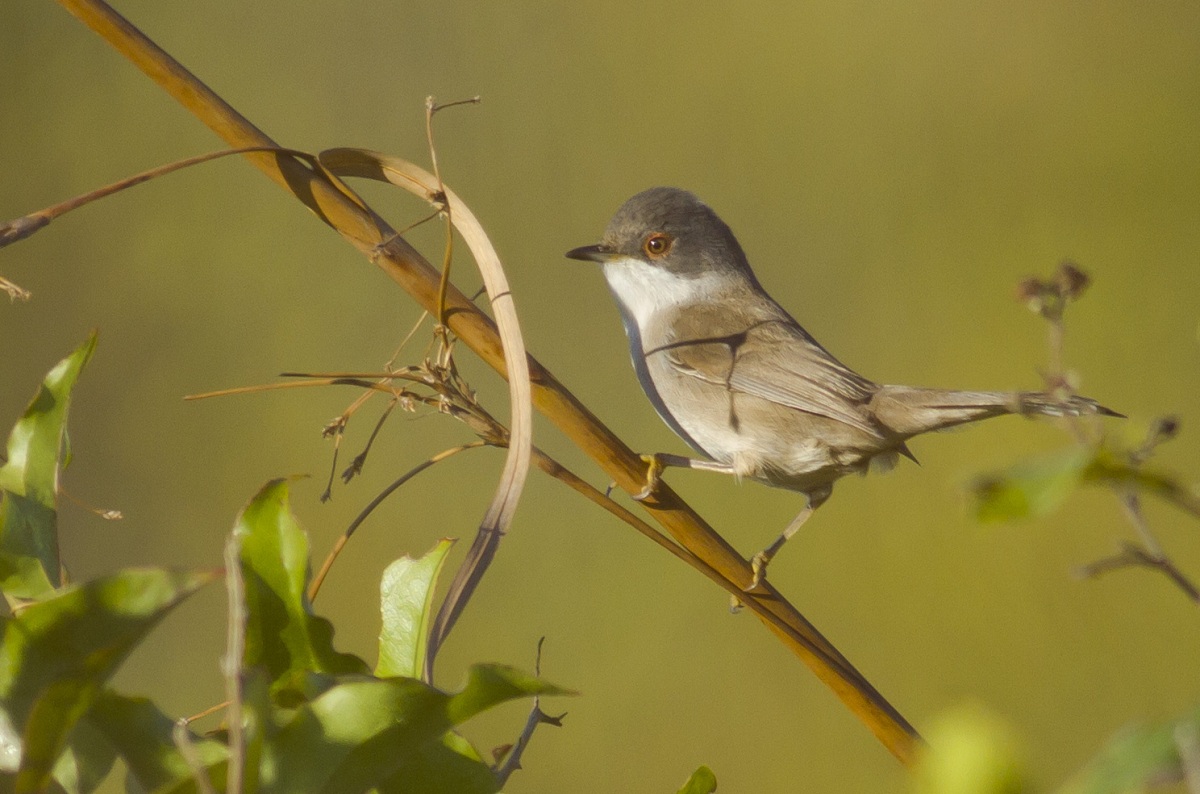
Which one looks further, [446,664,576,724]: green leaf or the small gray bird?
the small gray bird

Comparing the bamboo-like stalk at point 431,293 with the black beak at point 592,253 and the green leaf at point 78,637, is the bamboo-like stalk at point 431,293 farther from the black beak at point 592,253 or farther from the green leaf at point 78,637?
the black beak at point 592,253

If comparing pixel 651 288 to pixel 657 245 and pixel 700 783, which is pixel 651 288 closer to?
pixel 657 245

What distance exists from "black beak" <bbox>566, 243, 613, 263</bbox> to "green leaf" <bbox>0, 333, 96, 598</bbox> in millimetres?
2382

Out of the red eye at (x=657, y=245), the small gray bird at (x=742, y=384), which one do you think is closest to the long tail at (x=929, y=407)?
the small gray bird at (x=742, y=384)

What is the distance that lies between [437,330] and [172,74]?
14.6 inches

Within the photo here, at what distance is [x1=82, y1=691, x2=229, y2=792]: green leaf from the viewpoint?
29.1 inches

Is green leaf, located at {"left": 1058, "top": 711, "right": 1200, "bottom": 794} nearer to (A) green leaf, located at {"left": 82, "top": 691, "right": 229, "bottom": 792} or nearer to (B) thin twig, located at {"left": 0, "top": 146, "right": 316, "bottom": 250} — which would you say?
(A) green leaf, located at {"left": 82, "top": 691, "right": 229, "bottom": 792}

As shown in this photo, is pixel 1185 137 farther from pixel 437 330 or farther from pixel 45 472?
pixel 45 472

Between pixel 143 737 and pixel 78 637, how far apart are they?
112 millimetres

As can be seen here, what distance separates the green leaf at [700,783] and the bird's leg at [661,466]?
0.33 metres

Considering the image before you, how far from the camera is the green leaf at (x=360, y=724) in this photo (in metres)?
0.71

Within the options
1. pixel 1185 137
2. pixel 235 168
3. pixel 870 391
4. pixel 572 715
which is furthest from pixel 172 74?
pixel 1185 137

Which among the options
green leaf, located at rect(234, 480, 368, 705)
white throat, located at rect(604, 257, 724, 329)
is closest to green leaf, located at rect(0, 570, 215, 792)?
green leaf, located at rect(234, 480, 368, 705)

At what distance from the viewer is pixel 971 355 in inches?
183
